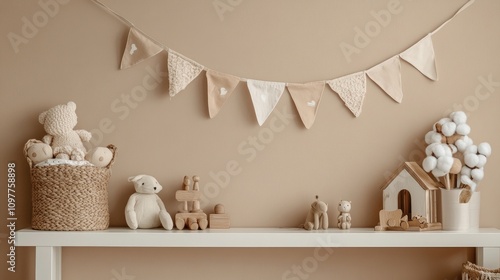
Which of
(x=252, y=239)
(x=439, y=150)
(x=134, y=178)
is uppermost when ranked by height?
(x=439, y=150)

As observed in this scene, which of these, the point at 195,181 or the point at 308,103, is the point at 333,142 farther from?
the point at 195,181

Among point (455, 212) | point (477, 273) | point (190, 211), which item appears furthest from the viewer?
point (190, 211)

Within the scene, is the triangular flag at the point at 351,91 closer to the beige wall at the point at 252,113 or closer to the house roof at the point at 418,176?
the beige wall at the point at 252,113

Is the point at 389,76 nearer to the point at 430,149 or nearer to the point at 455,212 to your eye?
the point at 430,149

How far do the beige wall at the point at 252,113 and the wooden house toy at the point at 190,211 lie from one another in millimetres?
83

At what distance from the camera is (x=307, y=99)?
8.34 feet

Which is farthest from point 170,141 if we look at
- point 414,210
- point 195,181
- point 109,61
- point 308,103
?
point 414,210

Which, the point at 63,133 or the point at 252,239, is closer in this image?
the point at 252,239

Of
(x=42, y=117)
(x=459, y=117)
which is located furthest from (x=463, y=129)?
(x=42, y=117)

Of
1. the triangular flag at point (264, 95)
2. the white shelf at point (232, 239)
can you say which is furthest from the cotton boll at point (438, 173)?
the triangular flag at point (264, 95)

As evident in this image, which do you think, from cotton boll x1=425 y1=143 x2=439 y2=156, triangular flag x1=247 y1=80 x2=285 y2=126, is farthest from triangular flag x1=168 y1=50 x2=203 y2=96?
cotton boll x1=425 y1=143 x2=439 y2=156

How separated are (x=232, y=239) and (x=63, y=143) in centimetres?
74

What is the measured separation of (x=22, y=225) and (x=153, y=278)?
559 mm

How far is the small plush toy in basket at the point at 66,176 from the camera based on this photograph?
231cm
